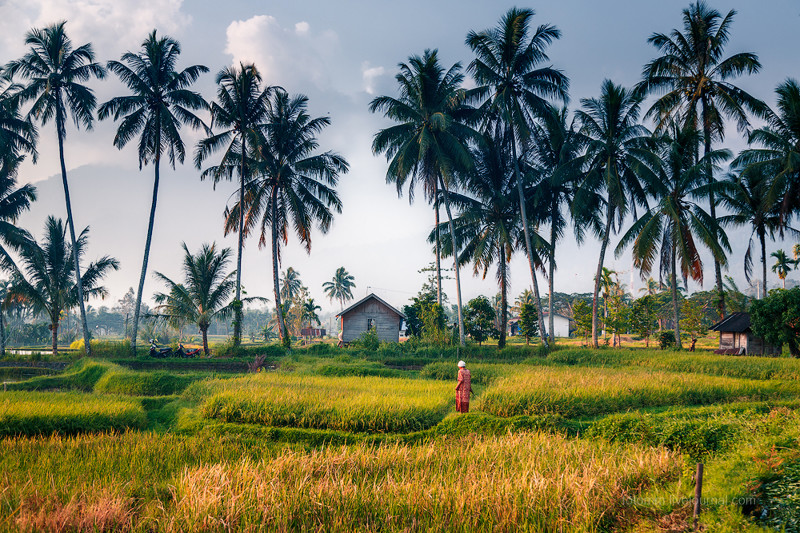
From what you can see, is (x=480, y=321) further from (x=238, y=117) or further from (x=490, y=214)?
(x=238, y=117)

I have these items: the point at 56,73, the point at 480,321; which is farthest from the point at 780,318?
the point at 56,73

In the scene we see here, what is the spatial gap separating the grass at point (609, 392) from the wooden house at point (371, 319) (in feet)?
63.5

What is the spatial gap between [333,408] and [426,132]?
1823cm

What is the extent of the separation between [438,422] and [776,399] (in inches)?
383

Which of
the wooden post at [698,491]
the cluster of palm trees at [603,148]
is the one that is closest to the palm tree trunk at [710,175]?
the cluster of palm trees at [603,148]

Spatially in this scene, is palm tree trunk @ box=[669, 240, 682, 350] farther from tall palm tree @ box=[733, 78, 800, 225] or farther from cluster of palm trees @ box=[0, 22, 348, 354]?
cluster of palm trees @ box=[0, 22, 348, 354]

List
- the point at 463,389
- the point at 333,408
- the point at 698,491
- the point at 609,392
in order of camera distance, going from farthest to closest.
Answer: the point at 609,392, the point at 463,389, the point at 333,408, the point at 698,491

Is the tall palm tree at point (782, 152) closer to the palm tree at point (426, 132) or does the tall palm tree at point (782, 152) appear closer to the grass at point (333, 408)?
the palm tree at point (426, 132)

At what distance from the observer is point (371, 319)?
1293 inches

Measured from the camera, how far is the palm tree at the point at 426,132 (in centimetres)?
2477

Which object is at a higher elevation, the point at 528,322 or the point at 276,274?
the point at 276,274

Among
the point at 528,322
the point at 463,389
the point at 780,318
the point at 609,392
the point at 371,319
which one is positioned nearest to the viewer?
the point at 463,389

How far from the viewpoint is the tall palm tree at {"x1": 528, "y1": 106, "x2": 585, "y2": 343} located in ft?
85.9

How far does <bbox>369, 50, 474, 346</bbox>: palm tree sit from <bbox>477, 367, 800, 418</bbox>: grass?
12.5 metres
